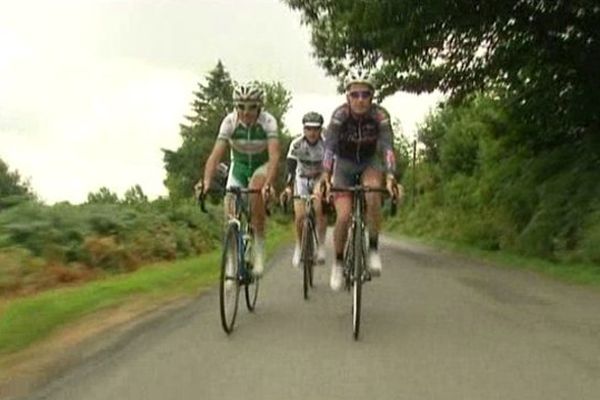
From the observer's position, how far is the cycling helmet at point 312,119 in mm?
12467

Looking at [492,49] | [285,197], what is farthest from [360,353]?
[492,49]

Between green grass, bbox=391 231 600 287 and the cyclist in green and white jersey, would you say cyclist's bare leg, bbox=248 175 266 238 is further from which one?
green grass, bbox=391 231 600 287

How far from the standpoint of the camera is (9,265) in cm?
1531

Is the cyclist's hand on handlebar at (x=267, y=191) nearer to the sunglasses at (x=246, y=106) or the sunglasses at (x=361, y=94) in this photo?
the sunglasses at (x=246, y=106)

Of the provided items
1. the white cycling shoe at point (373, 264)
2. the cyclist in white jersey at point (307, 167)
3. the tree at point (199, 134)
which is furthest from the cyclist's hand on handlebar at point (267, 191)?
the tree at point (199, 134)

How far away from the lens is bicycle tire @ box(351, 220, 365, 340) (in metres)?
9.08

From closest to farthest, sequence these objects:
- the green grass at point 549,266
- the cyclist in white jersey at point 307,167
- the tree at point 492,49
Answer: the cyclist in white jersey at point 307,167 → the green grass at point 549,266 → the tree at point 492,49

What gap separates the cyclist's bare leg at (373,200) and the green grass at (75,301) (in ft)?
10.1

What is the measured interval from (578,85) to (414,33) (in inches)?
147

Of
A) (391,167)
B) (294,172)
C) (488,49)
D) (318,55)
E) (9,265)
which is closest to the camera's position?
(391,167)

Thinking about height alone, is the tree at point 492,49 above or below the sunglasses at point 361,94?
above

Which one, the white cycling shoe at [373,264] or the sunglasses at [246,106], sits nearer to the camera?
the white cycling shoe at [373,264]

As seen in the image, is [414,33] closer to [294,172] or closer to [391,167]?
[294,172]

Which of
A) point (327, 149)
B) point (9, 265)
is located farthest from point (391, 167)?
point (9, 265)
